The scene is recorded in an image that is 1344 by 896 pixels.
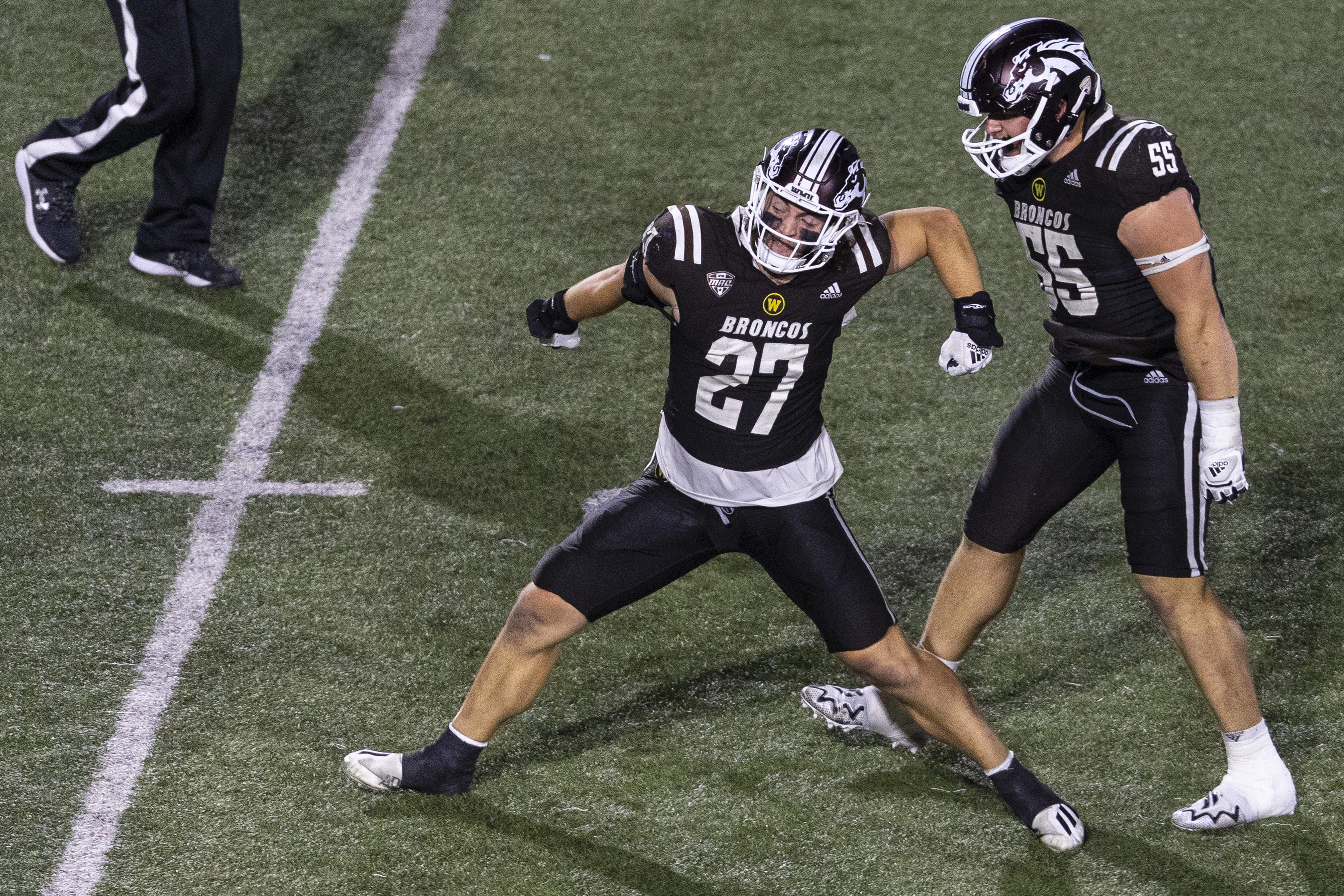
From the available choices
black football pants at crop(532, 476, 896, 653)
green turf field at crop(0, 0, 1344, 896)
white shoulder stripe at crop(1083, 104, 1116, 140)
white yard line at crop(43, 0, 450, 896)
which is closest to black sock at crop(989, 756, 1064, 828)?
green turf field at crop(0, 0, 1344, 896)

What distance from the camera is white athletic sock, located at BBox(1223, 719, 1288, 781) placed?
4270mm

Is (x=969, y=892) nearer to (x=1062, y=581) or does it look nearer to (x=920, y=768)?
(x=920, y=768)

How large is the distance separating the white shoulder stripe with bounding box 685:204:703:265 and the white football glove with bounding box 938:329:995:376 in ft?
2.38

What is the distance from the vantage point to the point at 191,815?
13.9 ft

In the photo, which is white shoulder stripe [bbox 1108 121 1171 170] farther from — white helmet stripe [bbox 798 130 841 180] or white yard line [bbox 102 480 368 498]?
white yard line [bbox 102 480 368 498]

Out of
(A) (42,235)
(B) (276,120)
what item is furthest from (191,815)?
(B) (276,120)

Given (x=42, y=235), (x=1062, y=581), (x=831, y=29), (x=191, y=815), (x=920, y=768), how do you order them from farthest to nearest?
(x=831, y=29)
(x=42, y=235)
(x=1062, y=581)
(x=920, y=768)
(x=191, y=815)

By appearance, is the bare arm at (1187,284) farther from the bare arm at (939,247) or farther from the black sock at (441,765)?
the black sock at (441,765)

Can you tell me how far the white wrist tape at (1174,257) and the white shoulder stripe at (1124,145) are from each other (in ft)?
0.84

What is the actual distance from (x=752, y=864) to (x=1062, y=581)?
177 cm

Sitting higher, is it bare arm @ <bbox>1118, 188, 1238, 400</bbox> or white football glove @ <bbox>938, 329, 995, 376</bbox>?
bare arm @ <bbox>1118, 188, 1238, 400</bbox>

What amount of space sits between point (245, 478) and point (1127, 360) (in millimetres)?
3208

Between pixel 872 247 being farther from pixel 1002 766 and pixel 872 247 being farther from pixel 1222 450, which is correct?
pixel 1002 766

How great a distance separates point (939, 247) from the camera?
4168 mm
